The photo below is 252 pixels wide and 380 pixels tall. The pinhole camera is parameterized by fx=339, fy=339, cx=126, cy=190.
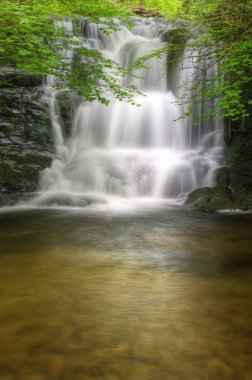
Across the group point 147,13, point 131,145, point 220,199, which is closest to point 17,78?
point 131,145

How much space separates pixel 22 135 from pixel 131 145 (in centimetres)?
353

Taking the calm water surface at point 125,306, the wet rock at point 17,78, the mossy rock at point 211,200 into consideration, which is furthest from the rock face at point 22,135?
the mossy rock at point 211,200

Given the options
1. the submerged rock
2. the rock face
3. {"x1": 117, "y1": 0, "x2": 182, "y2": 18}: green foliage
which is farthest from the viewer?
{"x1": 117, "y1": 0, "x2": 182, "y2": 18}: green foliage

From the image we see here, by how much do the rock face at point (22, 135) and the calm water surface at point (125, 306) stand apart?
4.06 m

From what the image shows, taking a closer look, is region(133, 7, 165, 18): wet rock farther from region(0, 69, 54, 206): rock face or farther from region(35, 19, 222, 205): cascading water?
region(0, 69, 54, 206): rock face

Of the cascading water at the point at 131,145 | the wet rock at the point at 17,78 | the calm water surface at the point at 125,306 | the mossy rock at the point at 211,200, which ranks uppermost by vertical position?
the wet rock at the point at 17,78

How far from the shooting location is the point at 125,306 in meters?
2.72

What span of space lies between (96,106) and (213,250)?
8456 mm

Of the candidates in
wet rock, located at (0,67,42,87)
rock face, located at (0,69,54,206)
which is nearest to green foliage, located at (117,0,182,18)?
wet rock, located at (0,67,42,87)

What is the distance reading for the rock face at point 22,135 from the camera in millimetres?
9016

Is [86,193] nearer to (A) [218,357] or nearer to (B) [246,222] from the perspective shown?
(B) [246,222]

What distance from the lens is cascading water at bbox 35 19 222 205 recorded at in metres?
9.30

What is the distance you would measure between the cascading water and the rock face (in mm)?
352

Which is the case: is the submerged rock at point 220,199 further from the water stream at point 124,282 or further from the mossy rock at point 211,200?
the water stream at point 124,282
